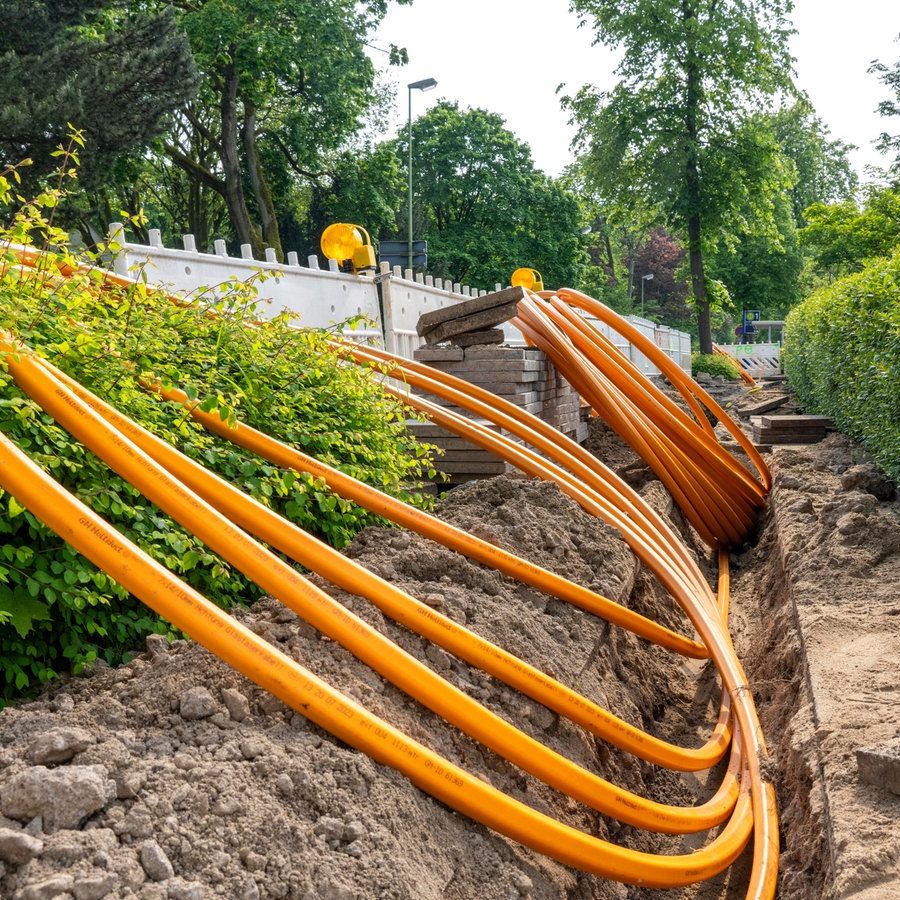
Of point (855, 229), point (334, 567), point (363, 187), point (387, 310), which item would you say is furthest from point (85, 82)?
point (855, 229)

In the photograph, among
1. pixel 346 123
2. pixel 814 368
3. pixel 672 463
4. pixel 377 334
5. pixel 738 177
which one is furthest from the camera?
pixel 346 123

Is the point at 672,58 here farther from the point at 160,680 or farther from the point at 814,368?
the point at 160,680

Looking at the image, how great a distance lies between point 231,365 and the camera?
392 centimetres

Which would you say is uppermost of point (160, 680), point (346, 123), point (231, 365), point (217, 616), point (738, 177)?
point (346, 123)

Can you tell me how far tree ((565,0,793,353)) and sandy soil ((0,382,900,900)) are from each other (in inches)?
828

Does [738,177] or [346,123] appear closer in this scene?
[738,177]

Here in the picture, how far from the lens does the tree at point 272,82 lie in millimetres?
22547

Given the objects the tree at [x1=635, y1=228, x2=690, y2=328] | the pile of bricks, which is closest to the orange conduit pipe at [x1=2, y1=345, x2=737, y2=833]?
the pile of bricks

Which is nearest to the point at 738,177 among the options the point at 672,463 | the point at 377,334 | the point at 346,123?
the point at 346,123

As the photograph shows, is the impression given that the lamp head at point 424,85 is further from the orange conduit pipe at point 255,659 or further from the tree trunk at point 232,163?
the orange conduit pipe at point 255,659

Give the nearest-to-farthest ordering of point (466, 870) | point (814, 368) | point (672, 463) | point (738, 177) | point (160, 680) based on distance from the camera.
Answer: point (466, 870)
point (160, 680)
point (672, 463)
point (814, 368)
point (738, 177)

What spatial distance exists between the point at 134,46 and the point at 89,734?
61.4 ft

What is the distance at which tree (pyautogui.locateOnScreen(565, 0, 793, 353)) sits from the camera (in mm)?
23562

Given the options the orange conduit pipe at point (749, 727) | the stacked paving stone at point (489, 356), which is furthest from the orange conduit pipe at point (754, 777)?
the stacked paving stone at point (489, 356)
